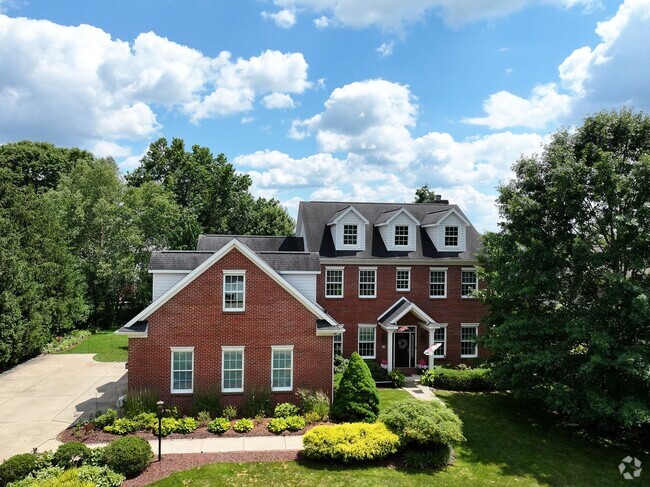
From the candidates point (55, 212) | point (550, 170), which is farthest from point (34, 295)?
A: point (550, 170)

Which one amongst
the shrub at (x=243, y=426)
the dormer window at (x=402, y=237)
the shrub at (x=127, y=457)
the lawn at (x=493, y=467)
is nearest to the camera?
the shrub at (x=127, y=457)

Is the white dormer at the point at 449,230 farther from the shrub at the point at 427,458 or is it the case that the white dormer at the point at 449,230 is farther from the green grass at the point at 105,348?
the green grass at the point at 105,348

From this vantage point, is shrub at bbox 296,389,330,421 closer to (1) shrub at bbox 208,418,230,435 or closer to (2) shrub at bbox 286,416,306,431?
(2) shrub at bbox 286,416,306,431

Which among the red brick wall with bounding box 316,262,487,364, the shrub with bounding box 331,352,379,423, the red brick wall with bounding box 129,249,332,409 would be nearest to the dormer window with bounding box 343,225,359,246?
the red brick wall with bounding box 316,262,487,364

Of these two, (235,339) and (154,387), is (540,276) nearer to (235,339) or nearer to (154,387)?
(235,339)

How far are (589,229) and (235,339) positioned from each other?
1534 centimetres

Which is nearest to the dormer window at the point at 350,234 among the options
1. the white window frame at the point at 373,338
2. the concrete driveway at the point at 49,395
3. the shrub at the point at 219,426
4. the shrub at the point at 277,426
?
the white window frame at the point at 373,338

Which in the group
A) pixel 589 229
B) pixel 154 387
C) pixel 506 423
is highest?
pixel 589 229

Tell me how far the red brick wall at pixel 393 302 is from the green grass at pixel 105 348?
15.2 m

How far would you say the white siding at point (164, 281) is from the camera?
1962 cm

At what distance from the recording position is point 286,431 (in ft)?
55.4

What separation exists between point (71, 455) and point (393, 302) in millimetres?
18886

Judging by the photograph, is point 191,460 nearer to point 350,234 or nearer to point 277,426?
point 277,426

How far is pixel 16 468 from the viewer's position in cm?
1238
